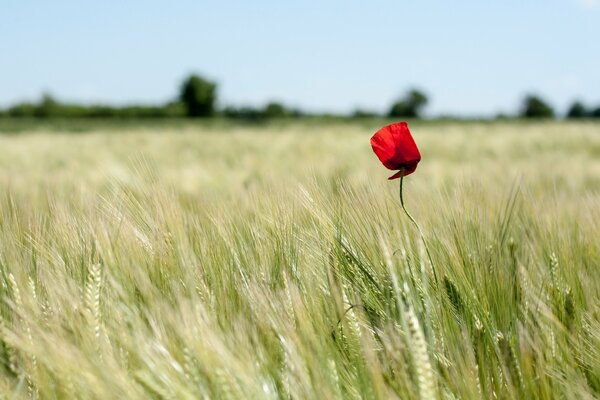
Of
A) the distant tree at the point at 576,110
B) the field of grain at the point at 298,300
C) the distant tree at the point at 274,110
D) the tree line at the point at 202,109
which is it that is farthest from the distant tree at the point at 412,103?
the field of grain at the point at 298,300

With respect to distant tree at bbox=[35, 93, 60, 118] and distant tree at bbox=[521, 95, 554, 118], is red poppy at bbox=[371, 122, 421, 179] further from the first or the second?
distant tree at bbox=[521, 95, 554, 118]

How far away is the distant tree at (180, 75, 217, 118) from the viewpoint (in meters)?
38.0

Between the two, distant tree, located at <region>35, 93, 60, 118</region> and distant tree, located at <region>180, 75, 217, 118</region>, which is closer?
distant tree, located at <region>35, 93, 60, 118</region>

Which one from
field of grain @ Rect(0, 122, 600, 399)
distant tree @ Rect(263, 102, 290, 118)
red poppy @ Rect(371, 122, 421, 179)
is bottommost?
distant tree @ Rect(263, 102, 290, 118)

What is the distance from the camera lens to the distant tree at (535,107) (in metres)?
38.0

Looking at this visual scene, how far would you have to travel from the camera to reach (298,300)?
0.83 metres

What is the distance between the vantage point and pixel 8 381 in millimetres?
822

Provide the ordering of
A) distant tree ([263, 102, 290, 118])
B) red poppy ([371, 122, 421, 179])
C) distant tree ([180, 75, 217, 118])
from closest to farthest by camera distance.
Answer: red poppy ([371, 122, 421, 179]) → distant tree ([263, 102, 290, 118]) → distant tree ([180, 75, 217, 118])

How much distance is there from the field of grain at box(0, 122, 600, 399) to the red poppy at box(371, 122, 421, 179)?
9cm

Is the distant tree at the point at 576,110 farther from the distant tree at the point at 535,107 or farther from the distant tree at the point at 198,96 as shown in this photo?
the distant tree at the point at 198,96

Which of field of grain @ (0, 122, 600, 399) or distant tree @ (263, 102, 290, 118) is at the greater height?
field of grain @ (0, 122, 600, 399)

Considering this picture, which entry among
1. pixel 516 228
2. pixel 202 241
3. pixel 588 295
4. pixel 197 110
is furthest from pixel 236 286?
pixel 197 110

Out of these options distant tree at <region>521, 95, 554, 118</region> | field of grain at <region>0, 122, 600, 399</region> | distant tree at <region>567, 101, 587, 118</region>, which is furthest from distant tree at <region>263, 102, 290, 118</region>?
field of grain at <region>0, 122, 600, 399</region>

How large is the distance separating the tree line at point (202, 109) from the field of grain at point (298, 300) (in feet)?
87.6
